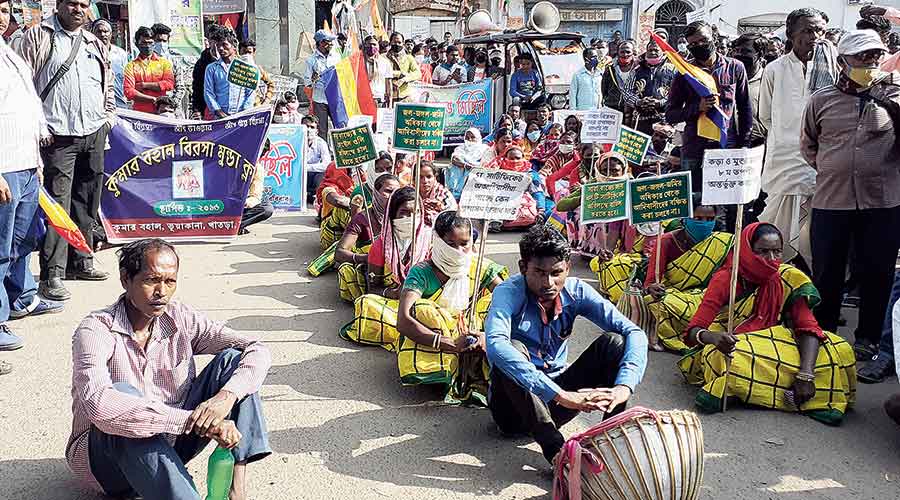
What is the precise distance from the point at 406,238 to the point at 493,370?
2.06 m

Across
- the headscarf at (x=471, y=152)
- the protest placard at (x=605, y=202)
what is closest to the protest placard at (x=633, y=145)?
the protest placard at (x=605, y=202)

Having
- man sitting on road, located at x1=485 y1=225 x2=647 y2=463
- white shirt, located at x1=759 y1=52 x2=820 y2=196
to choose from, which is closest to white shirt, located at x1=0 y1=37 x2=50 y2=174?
man sitting on road, located at x1=485 y1=225 x2=647 y2=463

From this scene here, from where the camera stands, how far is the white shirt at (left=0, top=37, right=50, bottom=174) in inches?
173

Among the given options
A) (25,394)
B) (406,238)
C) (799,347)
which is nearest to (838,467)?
(799,347)

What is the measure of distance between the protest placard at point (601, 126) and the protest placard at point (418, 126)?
2.11m

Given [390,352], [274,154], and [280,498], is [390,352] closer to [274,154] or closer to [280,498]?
[280,498]

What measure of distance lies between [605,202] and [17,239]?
11.1 ft

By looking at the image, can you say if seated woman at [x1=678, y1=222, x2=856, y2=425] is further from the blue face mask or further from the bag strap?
the bag strap

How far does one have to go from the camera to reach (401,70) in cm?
1304

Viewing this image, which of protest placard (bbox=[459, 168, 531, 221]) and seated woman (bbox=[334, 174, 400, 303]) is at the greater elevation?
protest placard (bbox=[459, 168, 531, 221])

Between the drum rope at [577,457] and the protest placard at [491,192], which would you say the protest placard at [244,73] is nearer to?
the protest placard at [491,192]

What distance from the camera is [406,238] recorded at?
209 inches

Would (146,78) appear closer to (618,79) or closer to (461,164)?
(461,164)

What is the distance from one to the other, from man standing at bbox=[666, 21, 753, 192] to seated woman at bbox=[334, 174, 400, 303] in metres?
2.06
